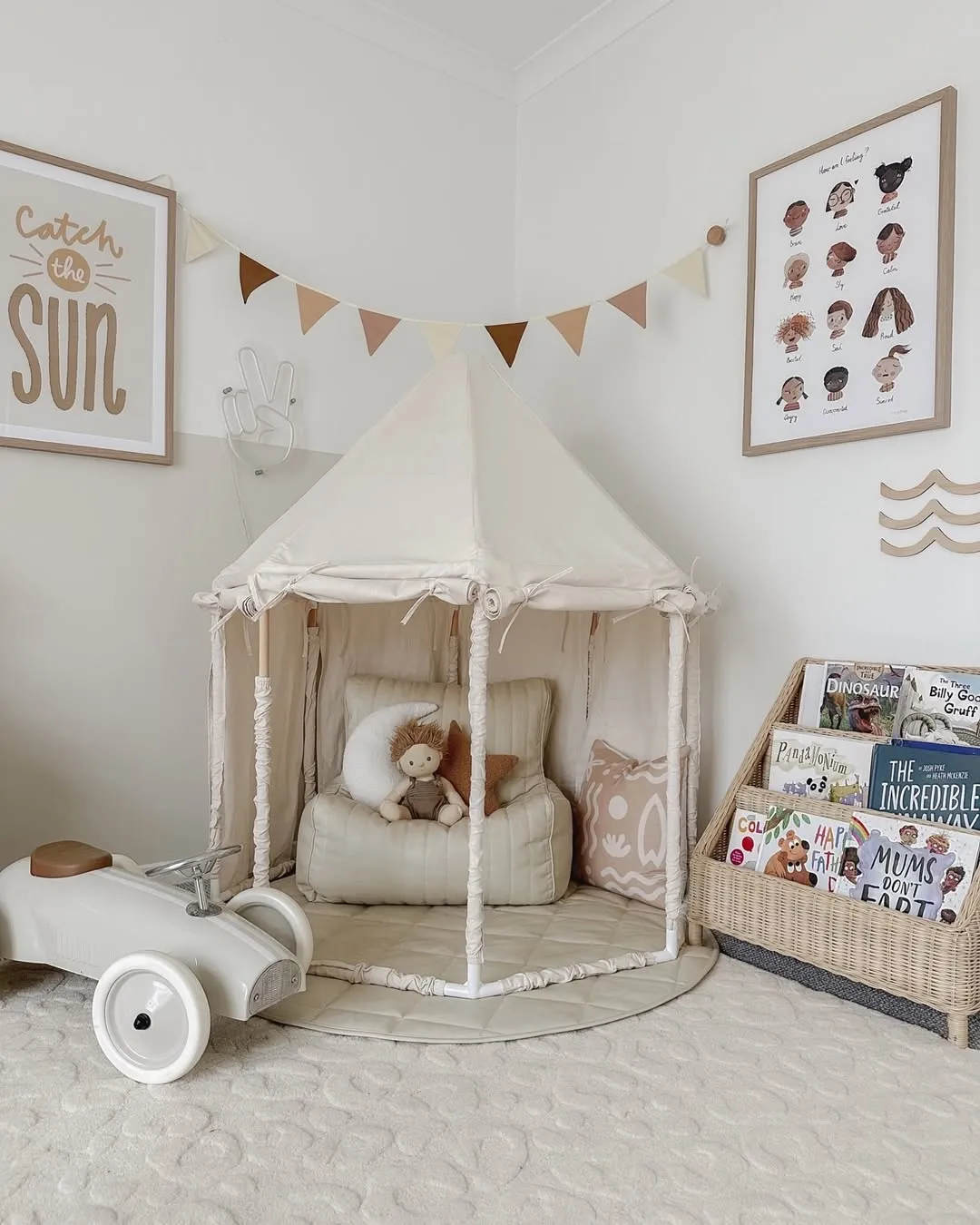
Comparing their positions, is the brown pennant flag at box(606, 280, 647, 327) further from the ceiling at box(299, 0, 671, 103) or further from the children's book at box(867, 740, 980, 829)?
the children's book at box(867, 740, 980, 829)

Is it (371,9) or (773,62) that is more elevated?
(371,9)

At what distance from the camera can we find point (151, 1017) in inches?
66.2

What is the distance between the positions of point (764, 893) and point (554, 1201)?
0.98 meters

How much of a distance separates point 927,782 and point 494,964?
3.27 feet

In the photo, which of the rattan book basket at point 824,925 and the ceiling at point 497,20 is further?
the ceiling at point 497,20

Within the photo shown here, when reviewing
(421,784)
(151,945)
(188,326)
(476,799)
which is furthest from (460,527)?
(188,326)

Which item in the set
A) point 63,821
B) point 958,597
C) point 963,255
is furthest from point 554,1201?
point 963,255

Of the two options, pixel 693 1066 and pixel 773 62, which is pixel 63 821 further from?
pixel 773 62

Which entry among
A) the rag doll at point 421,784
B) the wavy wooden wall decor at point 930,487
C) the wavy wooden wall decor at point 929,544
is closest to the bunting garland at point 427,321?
the wavy wooden wall decor at point 930,487

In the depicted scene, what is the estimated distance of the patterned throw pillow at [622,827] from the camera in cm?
257

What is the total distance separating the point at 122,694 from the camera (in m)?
2.64

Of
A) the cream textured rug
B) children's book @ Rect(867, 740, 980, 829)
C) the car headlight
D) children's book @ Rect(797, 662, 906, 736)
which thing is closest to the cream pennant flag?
children's book @ Rect(797, 662, 906, 736)

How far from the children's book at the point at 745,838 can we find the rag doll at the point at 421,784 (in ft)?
2.33

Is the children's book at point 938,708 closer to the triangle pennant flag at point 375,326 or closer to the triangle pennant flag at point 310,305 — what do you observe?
the triangle pennant flag at point 375,326
